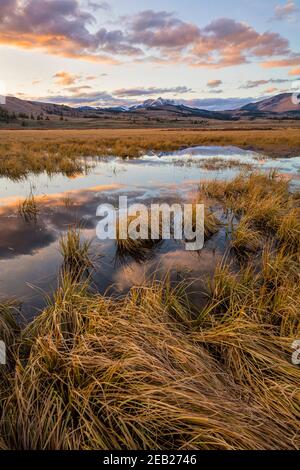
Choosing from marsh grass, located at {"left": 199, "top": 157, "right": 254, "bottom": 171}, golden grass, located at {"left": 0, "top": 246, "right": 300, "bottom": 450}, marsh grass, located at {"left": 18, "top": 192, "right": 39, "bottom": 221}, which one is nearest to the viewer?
golden grass, located at {"left": 0, "top": 246, "right": 300, "bottom": 450}

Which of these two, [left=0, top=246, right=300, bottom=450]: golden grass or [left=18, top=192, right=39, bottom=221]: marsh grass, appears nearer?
[left=0, top=246, right=300, bottom=450]: golden grass

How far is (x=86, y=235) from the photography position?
312 inches

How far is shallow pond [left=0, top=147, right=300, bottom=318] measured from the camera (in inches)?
220

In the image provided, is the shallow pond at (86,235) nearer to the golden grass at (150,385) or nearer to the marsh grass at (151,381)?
the marsh grass at (151,381)

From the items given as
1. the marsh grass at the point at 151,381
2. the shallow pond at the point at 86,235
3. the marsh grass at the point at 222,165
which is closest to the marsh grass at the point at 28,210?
the shallow pond at the point at 86,235

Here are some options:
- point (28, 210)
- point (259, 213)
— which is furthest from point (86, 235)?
point (259, 213)

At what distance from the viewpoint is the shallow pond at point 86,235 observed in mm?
5586

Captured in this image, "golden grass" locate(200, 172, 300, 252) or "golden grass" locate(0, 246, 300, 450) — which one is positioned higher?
"golden grass" locate(200, 172, 300, 252)

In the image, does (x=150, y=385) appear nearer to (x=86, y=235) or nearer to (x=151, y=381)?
(x=151, y=381)

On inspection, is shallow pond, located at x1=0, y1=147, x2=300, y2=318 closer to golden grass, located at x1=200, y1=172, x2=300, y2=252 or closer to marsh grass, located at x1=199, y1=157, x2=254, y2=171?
golden grass, located at x1=200, y1=172, x2=300, y2=252

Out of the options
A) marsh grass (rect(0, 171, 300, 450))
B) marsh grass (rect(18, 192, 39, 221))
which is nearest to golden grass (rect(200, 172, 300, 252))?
marsh grass (rect(0, 171, 300, 450))

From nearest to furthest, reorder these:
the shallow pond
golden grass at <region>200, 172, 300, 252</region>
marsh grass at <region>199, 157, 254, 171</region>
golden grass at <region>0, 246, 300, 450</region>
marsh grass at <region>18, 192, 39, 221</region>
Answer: golden grass at <region>0, 246, 300, 450</region>
the shallow pond
golden grass at <region>200, 172, 300, 252</region>
marsh grass at <region>18, 192, 39, 221</region>
marsh grass at <region>199, 157, 254, 171</region>
